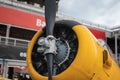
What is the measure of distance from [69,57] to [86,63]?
0.34 metres

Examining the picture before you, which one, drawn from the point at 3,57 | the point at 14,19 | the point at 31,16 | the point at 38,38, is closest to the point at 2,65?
the point at 3,57

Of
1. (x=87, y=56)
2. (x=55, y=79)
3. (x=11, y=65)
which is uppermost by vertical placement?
(x=87, y=56)

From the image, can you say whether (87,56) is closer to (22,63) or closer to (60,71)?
(60,71)

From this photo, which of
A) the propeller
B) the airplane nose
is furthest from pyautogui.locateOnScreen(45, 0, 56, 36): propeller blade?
the airplane nose

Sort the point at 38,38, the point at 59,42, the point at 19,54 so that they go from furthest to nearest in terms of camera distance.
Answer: the point at 19,54 < the point at 38,38 < the point at 59,42

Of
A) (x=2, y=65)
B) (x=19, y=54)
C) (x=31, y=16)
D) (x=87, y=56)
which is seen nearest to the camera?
(x=87, y=56)

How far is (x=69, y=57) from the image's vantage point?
4.83 m

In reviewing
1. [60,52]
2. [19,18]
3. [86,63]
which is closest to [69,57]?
[60,52]

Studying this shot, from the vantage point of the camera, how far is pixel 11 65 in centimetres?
1107

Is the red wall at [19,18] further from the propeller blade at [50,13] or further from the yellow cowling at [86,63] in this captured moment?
the yellow cowling at [86,63]

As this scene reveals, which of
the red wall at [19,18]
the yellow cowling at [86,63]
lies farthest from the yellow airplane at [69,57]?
the red wall at [19,18]

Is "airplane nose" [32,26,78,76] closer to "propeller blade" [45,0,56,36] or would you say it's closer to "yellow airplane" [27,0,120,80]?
"yellow airplane" [27,0,120,80]

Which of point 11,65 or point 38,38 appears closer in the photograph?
point 38,38

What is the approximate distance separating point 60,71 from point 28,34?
36.0 feet
